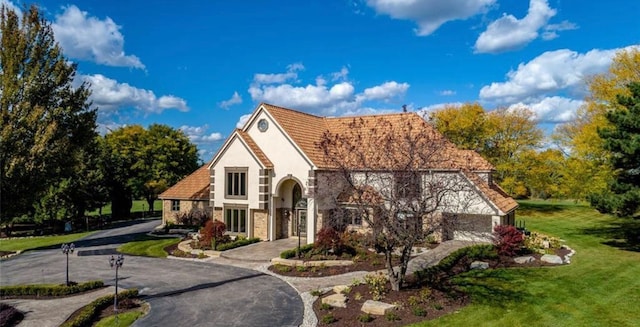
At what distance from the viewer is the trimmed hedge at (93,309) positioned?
16059 mm

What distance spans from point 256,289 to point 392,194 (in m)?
8.59

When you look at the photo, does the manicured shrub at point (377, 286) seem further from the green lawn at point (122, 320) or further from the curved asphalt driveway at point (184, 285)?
the green lawn at point (122, 320)

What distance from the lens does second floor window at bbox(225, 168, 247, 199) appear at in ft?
111

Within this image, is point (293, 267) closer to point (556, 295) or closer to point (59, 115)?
point (556, 295)

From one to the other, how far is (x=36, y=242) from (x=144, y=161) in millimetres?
23393

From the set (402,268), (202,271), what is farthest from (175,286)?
(402,268)

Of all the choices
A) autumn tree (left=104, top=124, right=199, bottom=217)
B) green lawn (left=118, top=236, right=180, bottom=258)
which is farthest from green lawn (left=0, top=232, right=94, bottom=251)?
autumn tree (left=104, top=124, right=199, bottom=217)

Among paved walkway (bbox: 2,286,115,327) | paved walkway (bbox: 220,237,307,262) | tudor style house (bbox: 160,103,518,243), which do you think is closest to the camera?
paved walkway (bbox: 2,286,115,327)

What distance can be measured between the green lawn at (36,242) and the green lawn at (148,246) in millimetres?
6601

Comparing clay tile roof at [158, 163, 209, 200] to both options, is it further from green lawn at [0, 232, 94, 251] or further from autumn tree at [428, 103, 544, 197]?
autumn tree at [428, 103, 544, 197]

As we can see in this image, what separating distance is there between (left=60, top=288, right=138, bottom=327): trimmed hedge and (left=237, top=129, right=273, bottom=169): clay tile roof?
1491cm

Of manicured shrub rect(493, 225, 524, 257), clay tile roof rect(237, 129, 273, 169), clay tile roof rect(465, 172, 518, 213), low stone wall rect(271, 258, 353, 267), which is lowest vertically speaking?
low stone wall rect(271, 258, 353, 267)

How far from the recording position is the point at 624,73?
32.5 metres

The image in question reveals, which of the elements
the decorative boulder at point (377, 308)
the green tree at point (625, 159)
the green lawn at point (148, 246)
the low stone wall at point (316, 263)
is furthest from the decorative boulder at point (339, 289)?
the green tree at point (625, 159)
